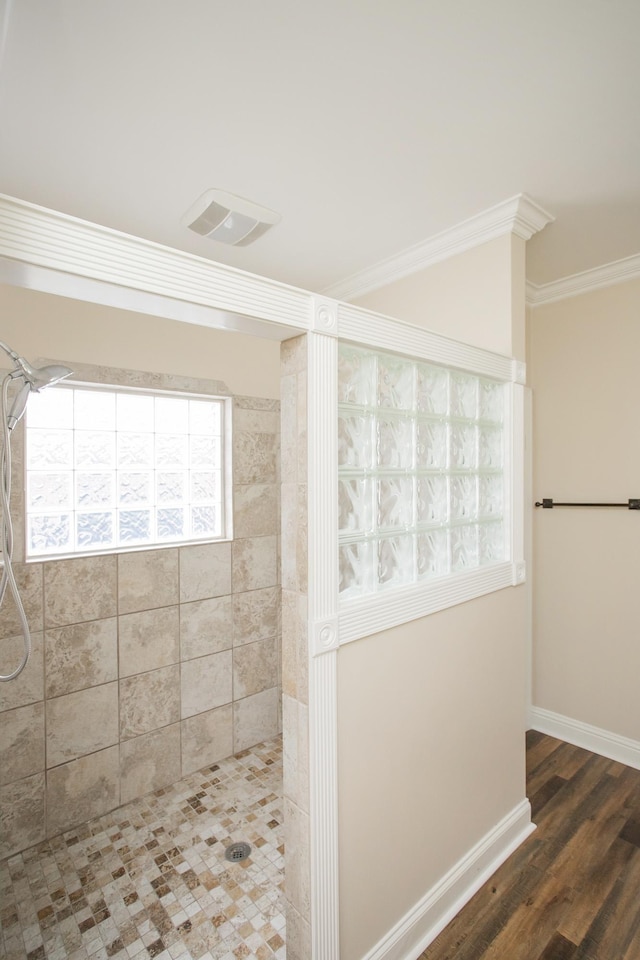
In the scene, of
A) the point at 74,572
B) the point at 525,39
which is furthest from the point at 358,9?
the point at 74,572

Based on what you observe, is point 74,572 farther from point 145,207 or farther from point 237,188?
point 237,188

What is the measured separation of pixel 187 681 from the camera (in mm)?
2381

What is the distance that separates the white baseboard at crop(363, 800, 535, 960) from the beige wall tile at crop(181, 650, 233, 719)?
131 centimetres

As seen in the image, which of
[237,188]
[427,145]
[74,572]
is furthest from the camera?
[74,572]

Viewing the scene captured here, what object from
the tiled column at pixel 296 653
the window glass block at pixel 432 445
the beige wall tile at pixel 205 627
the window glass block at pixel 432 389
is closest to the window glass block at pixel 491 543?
the window glass block at pixel 432 445

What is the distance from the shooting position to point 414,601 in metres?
1.51

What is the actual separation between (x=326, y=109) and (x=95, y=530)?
1882 mm

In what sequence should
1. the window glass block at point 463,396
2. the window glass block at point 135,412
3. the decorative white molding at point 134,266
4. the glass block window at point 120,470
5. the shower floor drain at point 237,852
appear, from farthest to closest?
1. the window glass block at point 135,412
2. the glass block window at point 120,470
3. the shower floor drain at point 237,852
4. the window glass block at point 463,396
5. the decorative white molding at point 134,266

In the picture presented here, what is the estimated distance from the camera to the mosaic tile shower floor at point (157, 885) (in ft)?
4.93

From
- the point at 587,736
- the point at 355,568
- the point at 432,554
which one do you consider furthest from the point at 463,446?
the point at 587,736

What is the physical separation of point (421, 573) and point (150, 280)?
46.9 inches

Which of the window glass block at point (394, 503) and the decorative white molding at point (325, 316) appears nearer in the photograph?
the decorative white molding at point (325, 316)

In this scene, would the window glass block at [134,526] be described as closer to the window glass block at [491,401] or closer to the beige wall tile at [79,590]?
the beige wall tile at [79,590]

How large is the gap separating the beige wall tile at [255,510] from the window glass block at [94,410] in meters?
0.72
